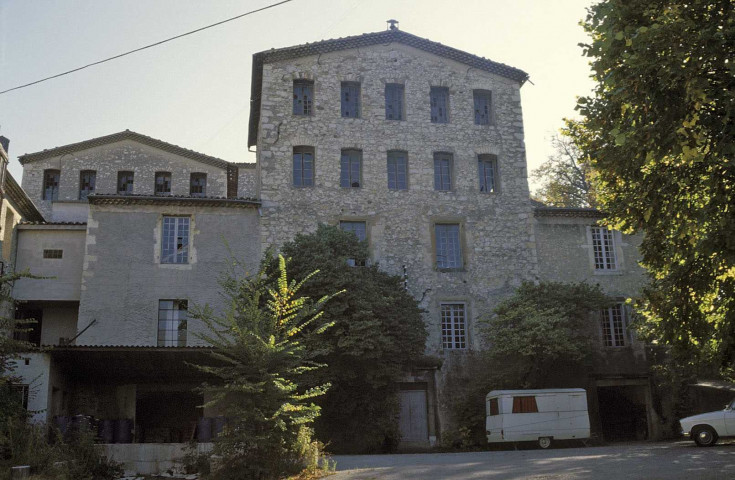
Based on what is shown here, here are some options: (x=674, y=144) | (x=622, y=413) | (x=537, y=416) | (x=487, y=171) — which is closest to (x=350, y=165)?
(x=487, y=171)

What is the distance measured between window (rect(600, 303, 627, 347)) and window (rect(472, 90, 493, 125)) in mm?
8793

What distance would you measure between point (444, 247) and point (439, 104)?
597cm

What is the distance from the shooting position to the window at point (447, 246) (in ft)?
90.6

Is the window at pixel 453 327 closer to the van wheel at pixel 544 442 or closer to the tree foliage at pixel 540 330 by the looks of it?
the tree foliage at pixel 540 330

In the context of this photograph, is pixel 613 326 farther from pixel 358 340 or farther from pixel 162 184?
pixel 162 184

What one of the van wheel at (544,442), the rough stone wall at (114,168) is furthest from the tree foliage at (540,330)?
the rough stone wall at (114,168)

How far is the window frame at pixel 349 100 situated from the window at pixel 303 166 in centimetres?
212

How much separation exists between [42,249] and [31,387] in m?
8.59

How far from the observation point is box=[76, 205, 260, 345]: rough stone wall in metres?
24.3

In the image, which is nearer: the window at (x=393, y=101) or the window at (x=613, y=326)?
the window at (x=613, y=326)

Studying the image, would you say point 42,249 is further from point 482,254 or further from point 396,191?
point 482,254

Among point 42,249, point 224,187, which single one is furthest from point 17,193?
point 224,187

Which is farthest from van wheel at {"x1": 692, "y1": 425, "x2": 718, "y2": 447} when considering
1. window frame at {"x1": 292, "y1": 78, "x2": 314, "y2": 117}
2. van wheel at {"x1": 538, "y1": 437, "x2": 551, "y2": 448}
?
window frame at {"x1": 292, "y1": 78, "x2": 314, "y2": 117}

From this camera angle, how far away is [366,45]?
29.2 metres
